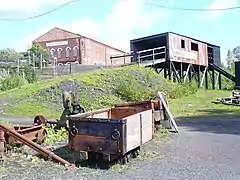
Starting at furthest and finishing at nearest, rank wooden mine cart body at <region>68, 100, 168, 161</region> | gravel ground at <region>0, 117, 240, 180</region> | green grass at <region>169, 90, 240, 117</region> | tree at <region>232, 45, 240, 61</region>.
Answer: tree at <region>232, 45, 240, 61</region>
green grass at <region>169, 90, 240, 117</region>
wooden mine cart body at <region>68, 100, 168, 161</region>
gravel ground at <region>0, 117, 240, 180</region>

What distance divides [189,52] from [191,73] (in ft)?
13.8

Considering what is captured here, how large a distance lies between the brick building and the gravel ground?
56918 millimetres

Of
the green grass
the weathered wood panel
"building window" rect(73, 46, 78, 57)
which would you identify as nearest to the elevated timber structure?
the green grass

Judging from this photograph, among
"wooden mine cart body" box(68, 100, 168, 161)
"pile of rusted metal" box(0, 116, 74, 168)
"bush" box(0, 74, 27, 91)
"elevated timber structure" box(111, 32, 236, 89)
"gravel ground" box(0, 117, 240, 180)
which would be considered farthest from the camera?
"elevated timber structure" box(111, 32, 236, 89)

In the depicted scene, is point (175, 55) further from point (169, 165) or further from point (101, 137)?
point (101, 137)

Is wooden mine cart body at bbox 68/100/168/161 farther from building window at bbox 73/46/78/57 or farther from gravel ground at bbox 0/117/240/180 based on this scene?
building window at bbox 73/46/78/57

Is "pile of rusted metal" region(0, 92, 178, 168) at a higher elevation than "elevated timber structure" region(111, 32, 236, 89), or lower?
lower

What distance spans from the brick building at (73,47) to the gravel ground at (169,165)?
5692 centimetres

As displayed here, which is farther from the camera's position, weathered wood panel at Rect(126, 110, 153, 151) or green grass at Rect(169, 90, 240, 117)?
green grass at Rect(169, 90, 240, 117)

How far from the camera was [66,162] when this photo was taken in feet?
23.1

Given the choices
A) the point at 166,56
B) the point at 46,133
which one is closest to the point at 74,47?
the point at 166,56

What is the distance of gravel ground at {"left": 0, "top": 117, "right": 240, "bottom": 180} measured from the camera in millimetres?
6246

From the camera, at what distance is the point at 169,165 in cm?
701

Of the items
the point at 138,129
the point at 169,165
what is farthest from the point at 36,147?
the point at 169,165
